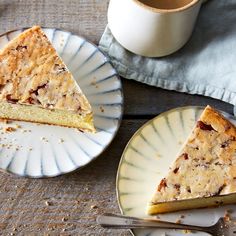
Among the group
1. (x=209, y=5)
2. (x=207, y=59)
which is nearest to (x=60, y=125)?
(x=207, y=59)

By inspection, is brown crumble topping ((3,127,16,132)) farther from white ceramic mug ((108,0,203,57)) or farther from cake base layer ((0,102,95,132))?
white ceramic mug ((108,0,203,57))

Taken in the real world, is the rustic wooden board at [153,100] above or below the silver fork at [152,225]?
above

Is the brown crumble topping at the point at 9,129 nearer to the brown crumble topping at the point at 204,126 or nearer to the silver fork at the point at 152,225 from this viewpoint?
the silver fork at the point at 152,225

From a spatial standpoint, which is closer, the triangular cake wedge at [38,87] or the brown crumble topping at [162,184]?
the brown crumble topping at [162,184]


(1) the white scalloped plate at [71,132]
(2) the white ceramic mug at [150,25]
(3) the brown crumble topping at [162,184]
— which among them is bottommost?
(3) the brown crumble topping at [162,184]

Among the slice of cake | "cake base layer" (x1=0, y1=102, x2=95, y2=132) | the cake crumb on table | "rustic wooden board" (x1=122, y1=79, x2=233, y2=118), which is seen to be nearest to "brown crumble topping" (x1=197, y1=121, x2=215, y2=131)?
the slice of cake

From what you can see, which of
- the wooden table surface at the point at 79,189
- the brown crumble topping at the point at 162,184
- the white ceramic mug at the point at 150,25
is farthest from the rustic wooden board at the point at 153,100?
the brown crumble topping at the point at 162,184
